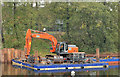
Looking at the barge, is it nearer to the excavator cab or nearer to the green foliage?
the excavator cab

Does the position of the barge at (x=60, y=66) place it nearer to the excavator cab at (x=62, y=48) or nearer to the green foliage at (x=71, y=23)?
the excavator cab at (x=62, y=48)

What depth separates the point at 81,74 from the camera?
42.5 m

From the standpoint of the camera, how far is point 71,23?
7188 cm

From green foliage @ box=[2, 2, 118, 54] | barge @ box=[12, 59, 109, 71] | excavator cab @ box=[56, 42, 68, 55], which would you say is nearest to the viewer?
barge @ box=[12, 59, 109, 71]

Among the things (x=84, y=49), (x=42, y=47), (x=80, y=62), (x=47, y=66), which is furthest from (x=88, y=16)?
(x=47, y=66)

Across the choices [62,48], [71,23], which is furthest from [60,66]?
[71,23]

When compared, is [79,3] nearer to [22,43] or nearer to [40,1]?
[40,1]

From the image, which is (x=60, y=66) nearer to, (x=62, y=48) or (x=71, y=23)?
(x=62, y=48)

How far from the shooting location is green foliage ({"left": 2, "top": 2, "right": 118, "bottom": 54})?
227 ft

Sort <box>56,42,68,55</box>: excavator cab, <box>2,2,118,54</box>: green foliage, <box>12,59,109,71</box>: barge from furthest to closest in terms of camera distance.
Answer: <box>2,2,118,54</box>: green foliage < <box>56,42,68,55</box>: excavator cab < <box>12,59,109,71</box>: barge

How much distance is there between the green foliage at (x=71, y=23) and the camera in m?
69.1

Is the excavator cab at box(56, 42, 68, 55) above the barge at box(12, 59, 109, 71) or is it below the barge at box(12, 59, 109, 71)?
above

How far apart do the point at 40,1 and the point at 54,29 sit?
317 inches

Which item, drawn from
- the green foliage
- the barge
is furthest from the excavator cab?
the green foliage
